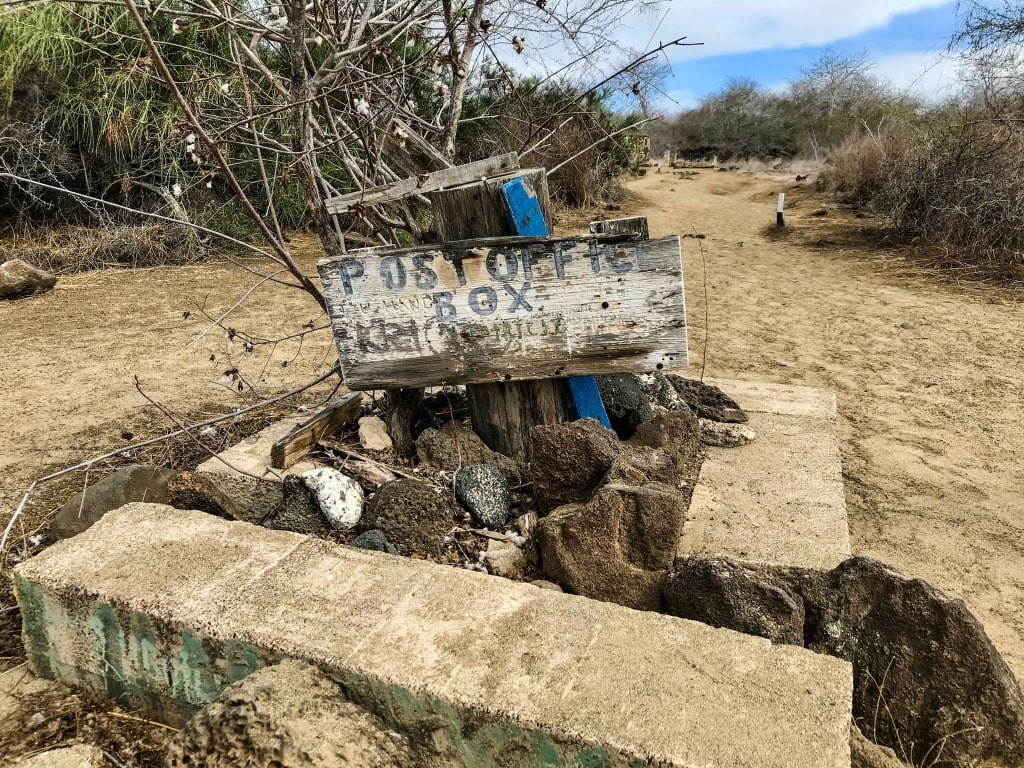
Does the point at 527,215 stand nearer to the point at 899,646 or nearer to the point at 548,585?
the point at 548,585

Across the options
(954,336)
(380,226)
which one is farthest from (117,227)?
(954,336)

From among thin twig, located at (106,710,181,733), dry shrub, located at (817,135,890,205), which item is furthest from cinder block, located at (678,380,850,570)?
dry shrub, located at (817,135,890,205)

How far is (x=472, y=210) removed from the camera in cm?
261

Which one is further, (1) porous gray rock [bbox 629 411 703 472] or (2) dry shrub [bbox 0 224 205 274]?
(2) dry shrub [bbox 0 224 205 274]

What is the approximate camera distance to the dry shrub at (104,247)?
356 inches

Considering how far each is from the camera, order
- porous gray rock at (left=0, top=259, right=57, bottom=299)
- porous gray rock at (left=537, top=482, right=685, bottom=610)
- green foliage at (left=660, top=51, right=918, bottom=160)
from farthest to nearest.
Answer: green foliage at (left=660, top=51, right=918, bottom=160) → porous gray rock at (left=0, top=259, right=57, bottom=299) → porous gray rock at (left=537, top=482, right=685, bottom=610)

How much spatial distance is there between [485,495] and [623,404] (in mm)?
834

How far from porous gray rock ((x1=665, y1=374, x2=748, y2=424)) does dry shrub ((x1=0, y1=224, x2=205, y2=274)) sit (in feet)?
24.8

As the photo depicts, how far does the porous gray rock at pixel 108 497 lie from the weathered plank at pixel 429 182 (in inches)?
47.5

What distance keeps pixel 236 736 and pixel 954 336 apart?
21.5 ft

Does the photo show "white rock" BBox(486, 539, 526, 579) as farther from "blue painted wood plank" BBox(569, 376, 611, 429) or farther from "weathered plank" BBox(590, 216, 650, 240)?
"weathered plank" BBox(590, 216, 650, 240)

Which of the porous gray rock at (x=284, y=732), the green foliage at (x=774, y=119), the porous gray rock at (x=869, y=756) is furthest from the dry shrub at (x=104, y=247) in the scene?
the green foliage at (x=774, y=119)

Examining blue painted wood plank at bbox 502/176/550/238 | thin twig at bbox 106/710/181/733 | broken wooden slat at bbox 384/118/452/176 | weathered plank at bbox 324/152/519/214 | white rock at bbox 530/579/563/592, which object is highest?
broken wooden slat at bbox 384/118/452/176

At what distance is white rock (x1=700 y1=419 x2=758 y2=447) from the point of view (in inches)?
121
